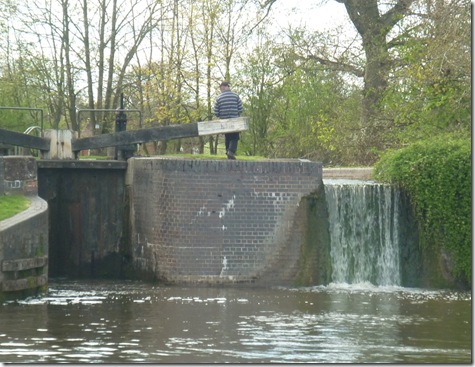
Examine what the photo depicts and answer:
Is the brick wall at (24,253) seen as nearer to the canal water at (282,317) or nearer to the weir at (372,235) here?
the canal water at (282,317)

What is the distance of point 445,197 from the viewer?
22578 millimetres

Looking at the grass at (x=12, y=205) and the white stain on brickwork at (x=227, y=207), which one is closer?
the grass at (x=12, y=205)

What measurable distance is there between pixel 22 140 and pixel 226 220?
14.7 ft

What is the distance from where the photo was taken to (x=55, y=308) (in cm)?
1828

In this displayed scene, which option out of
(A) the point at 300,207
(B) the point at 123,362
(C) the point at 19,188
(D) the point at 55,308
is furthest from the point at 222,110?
(B) the point at 123,362

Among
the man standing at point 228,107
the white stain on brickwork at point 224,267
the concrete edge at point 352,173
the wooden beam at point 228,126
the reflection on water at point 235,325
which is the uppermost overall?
the man standing at point 228,107

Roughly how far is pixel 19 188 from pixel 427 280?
7.16 m

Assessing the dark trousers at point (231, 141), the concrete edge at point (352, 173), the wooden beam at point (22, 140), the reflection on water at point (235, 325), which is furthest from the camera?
the concrete edge at point (352, 173)

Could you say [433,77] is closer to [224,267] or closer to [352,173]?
[352,173]

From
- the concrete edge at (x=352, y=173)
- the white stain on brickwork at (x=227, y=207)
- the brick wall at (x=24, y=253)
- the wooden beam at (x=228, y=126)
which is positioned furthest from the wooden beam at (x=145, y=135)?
the concrete edge at (x=352, y=173)

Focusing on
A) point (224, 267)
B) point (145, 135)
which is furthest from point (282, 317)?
point (145, 135)

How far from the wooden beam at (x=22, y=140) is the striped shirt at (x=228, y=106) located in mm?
3289

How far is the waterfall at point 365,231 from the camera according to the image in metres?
22.7

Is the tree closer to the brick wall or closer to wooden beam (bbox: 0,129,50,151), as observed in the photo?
wooden beam (bbox: 0,129,50,151)
